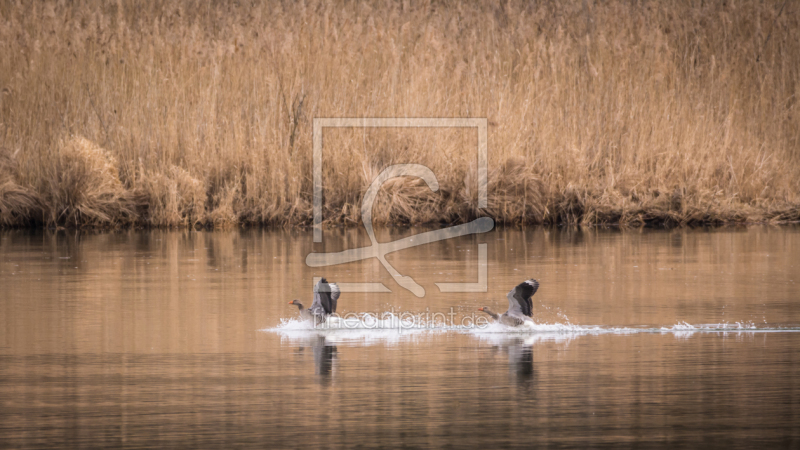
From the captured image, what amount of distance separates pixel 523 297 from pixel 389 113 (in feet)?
28.8

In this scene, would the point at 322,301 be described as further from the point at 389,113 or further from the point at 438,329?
the point at 389,113

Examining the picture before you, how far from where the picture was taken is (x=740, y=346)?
276 inches

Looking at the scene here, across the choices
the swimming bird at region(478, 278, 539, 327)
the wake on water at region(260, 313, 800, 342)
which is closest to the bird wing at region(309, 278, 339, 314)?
the wake on water at region(260, 313, 800, 342)

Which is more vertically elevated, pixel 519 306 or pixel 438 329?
pixel 519 306

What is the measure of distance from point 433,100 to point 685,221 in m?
3.74

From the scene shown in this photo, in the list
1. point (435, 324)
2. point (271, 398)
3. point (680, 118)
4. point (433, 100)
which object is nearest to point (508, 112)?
point (433, 100)

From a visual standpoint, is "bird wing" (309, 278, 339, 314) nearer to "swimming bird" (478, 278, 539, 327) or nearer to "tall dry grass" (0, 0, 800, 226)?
"swimming bird" (478, 278, 539, 327)

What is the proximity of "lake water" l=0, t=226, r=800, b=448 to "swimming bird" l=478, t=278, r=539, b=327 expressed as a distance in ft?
0.29

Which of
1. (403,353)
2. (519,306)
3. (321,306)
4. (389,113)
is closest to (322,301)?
(321,306)

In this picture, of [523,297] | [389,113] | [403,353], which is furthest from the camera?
[389,113]

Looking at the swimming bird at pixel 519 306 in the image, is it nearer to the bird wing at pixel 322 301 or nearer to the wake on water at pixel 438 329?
the wake on water at pixel 438 329

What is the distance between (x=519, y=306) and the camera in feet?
25.7

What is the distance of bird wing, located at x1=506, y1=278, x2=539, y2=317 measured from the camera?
7.78 meters

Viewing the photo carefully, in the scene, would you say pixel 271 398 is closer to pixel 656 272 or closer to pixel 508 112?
pixel 656 272
